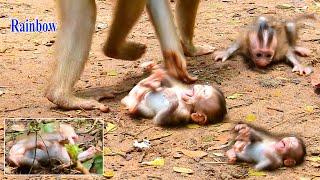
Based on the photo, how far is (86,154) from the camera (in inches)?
119

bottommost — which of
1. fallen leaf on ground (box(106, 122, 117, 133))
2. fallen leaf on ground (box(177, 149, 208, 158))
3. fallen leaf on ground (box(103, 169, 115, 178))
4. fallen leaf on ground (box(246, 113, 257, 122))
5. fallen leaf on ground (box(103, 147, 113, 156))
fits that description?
fallen leaf on ground (box(106, 122, 117, 133))

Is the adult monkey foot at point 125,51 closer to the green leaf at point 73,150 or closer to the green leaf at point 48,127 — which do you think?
the green leaf at point 48,127

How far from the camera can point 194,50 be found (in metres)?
5.83

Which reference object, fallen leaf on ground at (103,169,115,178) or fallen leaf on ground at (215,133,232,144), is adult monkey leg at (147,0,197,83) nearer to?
fallen leaf on ground at (215,133,232,144)

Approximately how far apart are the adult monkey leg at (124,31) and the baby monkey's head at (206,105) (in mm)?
875

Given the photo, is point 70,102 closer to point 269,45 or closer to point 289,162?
point 289,162

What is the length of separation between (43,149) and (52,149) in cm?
9

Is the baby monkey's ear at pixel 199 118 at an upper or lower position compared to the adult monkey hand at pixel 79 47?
lower

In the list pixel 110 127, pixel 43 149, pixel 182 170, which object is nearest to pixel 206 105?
pixel 110 127

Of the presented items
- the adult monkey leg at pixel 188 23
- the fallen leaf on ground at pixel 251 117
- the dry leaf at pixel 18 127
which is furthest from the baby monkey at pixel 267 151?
the adult monkey leg at pixel 188 23

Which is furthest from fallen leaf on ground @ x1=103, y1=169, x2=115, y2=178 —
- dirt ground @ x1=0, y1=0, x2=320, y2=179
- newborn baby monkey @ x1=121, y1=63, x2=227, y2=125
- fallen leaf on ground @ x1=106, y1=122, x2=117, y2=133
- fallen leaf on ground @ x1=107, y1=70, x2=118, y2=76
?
fallen leaf on ground @ x1=107, y1=70, x2=118, y2=76

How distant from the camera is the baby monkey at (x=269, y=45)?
5.48 m

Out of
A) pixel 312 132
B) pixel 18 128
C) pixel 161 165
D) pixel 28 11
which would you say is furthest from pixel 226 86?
pixel 28 11

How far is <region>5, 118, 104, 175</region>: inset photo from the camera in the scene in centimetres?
308
